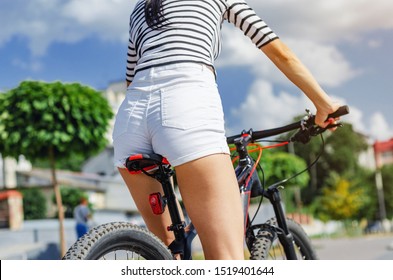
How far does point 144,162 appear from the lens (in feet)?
4.84

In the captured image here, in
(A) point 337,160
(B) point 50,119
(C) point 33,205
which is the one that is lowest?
(B) point 50,119

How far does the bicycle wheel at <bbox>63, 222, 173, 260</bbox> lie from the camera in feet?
4.49

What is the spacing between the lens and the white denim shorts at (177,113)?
1385mm

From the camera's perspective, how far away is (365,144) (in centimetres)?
4253

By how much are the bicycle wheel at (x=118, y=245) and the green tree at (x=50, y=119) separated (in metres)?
7.52

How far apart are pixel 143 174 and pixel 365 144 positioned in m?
42.2

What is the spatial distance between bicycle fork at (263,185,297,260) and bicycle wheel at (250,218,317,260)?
0.07 ft

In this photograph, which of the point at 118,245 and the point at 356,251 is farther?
the point at 356,251

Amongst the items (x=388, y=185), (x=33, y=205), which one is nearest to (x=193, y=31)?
(x=33, y=205)

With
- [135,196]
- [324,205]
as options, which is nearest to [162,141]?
[135,196]

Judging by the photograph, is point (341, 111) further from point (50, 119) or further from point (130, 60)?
point (50, 119)

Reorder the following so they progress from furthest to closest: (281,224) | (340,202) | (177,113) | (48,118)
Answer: (340,202)
(48,118)
(281,224)
(177,113)

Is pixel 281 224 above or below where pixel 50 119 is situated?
below

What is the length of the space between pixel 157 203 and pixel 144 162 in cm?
13
